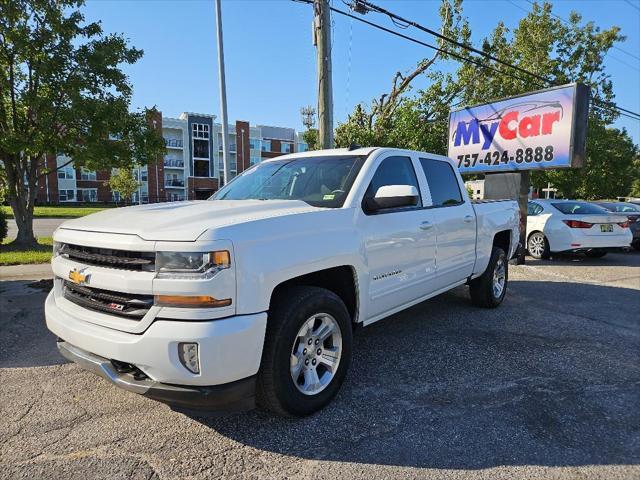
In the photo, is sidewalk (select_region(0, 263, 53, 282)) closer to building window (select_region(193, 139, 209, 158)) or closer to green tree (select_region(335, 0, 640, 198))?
green tree (select_region(335, 0, 640, 198))

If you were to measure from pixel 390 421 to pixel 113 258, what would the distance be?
2125 millimetres

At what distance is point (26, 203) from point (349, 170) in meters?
12.0

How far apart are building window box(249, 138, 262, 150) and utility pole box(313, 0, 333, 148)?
2418 inches

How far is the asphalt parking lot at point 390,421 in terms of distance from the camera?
101 inches

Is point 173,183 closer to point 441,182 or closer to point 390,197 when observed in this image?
point 441,182

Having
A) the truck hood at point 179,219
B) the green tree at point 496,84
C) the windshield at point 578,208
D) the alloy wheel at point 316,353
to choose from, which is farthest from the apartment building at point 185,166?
the alloy wheel at point 316,353

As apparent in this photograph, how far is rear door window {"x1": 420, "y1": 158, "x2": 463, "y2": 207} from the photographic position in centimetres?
475

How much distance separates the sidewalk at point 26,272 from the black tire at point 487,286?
23.8ft

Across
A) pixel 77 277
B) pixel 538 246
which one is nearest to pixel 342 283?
pixel 77 277

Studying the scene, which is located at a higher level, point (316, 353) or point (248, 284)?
point (248, 284)

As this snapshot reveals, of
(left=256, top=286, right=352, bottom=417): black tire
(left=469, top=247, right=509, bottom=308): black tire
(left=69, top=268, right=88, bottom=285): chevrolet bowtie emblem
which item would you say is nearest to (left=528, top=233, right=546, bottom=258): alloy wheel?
(left=469, top=247, right=509, bottom=308): black tire

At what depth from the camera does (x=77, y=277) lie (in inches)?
113

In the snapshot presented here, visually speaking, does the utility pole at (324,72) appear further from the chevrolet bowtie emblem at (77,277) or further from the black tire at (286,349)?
the chevrolet bowtie emblem at (77,277)

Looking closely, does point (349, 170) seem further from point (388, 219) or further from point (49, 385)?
point (49, 385)
